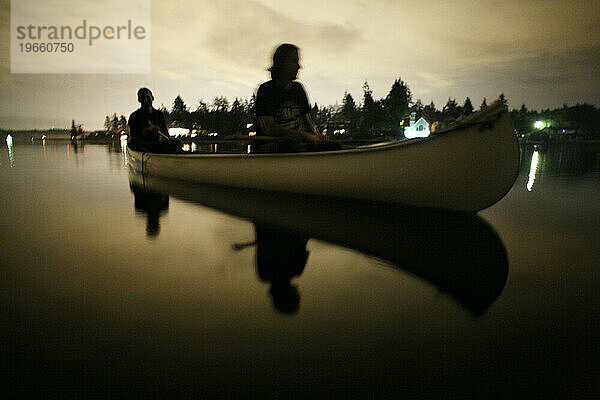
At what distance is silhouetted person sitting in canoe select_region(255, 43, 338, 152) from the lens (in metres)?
4.83

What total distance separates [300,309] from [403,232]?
5.74ft

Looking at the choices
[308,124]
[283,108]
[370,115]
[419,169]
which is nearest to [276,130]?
[283,108]

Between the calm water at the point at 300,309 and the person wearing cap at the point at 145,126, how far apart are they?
198 inches

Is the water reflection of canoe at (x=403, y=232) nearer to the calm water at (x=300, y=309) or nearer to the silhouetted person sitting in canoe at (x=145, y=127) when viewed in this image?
the calm water at (x=300, y=309)

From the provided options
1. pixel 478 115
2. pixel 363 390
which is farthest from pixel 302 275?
pixel 478 115

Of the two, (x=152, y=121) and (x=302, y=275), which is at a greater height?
(x=152, y=121)

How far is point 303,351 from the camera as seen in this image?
127 centimetres

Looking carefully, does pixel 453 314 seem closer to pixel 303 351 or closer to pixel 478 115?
pixel 303 351

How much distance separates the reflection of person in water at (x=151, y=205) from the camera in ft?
10.7

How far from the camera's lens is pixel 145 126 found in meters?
8.34

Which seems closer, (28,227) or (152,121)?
(28,227)

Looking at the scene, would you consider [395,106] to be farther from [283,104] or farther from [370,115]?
[283,104]

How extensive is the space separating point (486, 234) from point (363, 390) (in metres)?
2.52

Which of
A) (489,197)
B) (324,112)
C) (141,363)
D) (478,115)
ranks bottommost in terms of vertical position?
(141,363)
